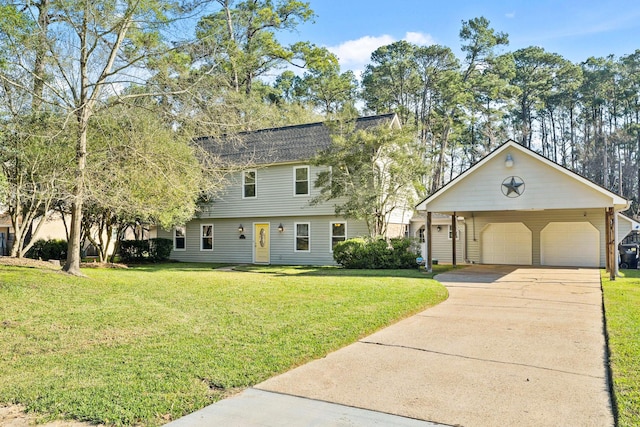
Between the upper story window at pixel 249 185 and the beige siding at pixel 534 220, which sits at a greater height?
the upper story window at pixel 249 185

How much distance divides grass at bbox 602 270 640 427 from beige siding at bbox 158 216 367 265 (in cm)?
1141

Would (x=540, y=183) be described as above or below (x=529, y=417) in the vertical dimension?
above

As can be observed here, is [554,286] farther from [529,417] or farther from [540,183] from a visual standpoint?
[529,417]

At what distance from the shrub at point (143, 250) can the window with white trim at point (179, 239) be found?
3.46 ft

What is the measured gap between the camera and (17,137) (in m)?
13.1

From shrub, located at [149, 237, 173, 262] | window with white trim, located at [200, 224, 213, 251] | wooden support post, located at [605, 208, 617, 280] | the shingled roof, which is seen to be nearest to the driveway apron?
wooden support post, located at [605, 208, 617, 280]

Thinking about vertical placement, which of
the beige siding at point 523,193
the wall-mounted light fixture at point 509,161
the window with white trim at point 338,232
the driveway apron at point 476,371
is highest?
the wall-mounted light fixture at point 509,161

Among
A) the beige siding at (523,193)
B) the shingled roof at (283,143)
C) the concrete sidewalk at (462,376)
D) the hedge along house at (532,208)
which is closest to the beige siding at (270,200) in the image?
the shingled roof at (283,143)

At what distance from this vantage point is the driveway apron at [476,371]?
4.14 metres

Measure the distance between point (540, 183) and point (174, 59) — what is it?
11008 mm

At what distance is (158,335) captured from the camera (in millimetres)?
6594

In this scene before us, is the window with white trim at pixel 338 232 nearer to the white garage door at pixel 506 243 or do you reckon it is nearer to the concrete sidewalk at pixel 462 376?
the white garage door at pixel 506 243

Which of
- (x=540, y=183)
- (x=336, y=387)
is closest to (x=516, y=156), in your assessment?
(x=540, y=183)

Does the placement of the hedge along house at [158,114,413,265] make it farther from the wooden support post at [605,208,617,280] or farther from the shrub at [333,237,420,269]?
the wooden support post at [605,208,617,280]
